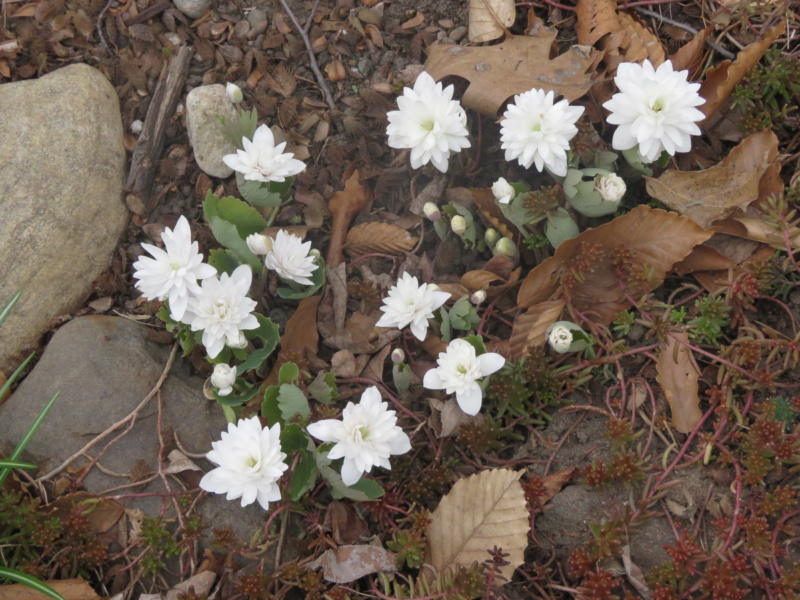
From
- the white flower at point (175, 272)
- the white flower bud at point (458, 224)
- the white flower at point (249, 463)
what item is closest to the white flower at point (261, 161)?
the white flower at point (175, 272)

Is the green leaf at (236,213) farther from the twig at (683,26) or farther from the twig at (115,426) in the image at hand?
the twig at (683,26)

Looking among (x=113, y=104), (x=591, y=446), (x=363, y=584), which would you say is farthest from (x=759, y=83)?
(x=113, y=104)

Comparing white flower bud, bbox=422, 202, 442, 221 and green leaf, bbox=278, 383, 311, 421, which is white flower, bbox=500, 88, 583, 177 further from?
green leaf, bbox=278, 383, 311, 421

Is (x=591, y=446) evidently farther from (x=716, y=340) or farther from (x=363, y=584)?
(x=363, y=584)

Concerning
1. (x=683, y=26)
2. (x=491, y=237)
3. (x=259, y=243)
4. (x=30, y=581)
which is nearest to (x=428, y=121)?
(x=491, y=237)

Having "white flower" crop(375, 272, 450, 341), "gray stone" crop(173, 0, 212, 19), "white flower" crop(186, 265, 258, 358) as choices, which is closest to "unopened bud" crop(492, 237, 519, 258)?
"white flower" crop(375, 272, 450, 341)

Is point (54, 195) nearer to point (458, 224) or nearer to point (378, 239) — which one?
point (378, 239)
